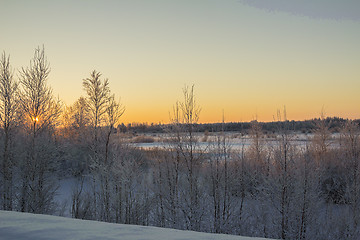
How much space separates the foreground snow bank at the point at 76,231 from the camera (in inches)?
135

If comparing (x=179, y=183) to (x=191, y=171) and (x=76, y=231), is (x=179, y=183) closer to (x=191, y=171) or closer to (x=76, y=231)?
(x=191, y=171)

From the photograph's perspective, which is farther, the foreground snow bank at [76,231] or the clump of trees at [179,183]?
the clump of trees at [179,183]

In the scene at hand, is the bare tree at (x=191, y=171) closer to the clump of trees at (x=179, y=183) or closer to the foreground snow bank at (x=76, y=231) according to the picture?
the clump of trees at (x=179, y=183)

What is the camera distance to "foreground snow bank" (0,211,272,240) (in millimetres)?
3424

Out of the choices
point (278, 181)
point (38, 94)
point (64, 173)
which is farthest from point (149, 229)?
point (64, 173)

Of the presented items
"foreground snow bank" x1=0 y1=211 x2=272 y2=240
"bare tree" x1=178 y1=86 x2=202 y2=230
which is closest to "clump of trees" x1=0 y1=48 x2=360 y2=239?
"bare tree" x1=178 y1=86 x2=202 y2=230

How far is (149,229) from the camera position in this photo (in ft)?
12.7

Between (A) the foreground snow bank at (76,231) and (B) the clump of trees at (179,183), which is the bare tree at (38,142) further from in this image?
(A) the foreground snow bank at (76,231)

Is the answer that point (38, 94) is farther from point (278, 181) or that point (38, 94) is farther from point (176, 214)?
point (278, 181)

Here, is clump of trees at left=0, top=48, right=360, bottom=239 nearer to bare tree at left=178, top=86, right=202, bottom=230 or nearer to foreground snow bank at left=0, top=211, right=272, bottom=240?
bare tree at left=178, top=86, right=202, bottom=230

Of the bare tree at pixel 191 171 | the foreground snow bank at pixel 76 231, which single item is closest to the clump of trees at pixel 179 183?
the bare tree at pixel 191 171

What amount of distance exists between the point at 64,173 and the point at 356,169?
18.4 metres

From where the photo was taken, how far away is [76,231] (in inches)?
142

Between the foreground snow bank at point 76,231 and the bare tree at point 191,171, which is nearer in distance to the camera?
the foreground snow bank at point 76,231
